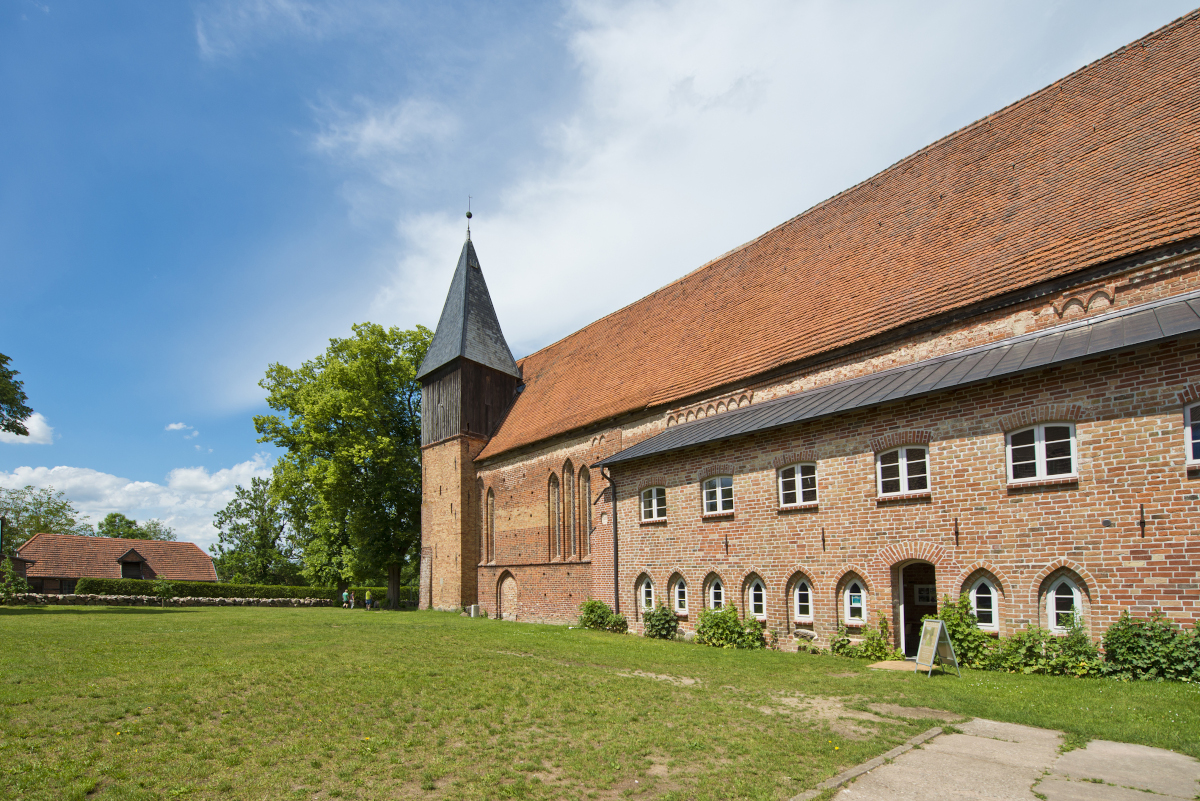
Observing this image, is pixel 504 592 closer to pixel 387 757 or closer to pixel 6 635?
pixel 6 635

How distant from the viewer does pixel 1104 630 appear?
9859mm

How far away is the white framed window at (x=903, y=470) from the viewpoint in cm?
1245

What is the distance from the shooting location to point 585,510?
77.4ft

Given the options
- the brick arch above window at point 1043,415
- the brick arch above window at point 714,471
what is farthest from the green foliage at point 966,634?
the brick arch above window at point 714,471

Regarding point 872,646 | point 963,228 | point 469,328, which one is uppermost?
point 469,328

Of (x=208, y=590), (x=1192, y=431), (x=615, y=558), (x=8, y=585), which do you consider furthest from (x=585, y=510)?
(x=8, y=585)

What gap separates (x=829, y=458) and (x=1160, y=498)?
530 centimetres

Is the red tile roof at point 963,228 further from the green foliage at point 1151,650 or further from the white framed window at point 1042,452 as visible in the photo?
the green foliage at point 1151,650

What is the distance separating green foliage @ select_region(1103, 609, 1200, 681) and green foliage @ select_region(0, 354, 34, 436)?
31.5m

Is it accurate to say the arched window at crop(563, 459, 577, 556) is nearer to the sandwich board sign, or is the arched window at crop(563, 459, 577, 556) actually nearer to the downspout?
the downspout

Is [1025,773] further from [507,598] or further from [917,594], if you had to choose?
[507,598]

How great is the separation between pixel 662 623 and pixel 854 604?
5.36 meters

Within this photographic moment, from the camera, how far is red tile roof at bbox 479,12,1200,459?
40.7ft

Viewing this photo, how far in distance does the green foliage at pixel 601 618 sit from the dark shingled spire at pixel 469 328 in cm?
1438
